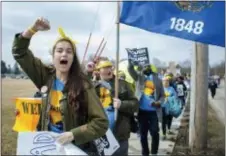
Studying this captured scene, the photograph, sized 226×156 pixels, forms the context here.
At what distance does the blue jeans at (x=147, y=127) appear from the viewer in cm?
790

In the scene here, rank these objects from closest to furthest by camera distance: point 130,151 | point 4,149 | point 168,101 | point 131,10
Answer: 1. point 131,10
2. point 4,149
3. point 130,151
4. point 168,101

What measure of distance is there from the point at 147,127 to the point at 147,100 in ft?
1.82

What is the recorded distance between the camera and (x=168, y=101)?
11.5m

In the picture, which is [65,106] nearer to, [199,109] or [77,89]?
[77,89]

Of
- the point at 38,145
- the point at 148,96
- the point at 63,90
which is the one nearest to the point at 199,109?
the point at 148,96

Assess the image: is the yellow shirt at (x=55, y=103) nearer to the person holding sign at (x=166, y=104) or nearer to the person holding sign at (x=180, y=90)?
the person holding sign at (x=166, y=104)

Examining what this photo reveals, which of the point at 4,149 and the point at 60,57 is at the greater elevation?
the point at 60,57

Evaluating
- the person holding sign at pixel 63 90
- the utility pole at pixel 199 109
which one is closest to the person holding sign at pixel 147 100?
the utility pole at pixel 199 109

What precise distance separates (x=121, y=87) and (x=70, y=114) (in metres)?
2.56

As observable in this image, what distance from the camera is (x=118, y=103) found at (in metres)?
5.26

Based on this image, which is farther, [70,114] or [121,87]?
[121,87]

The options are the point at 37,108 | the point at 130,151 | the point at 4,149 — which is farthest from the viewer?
the point at 130,151

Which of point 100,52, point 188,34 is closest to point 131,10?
point 188,34

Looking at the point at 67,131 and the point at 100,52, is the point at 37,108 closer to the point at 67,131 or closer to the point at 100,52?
the point at 67,131
